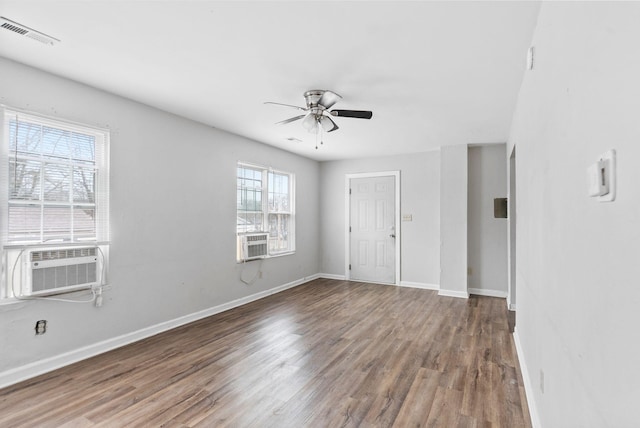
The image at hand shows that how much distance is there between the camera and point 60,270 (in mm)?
→ 2803

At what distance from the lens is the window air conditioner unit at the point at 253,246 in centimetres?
487

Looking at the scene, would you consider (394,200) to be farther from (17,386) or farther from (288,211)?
(17,386)

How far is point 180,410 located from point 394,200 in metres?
5.05

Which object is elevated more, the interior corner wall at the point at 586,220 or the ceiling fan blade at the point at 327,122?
the ceiling fan blade at the point at 327,122

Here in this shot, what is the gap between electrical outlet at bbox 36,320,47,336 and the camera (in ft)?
8.96

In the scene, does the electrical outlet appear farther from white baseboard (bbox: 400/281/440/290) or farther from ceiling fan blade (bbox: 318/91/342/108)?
white baseboard (bbox: 400/281/440/290)

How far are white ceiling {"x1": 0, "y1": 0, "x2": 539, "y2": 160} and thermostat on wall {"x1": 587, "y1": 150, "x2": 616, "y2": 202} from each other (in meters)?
1.44

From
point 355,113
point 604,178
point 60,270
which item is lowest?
point 60,270

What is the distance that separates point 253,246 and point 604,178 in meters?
4.56

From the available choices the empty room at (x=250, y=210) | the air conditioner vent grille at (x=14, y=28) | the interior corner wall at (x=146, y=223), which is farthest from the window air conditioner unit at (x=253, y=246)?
the air conditioner vent grille at (x=14, y=28)

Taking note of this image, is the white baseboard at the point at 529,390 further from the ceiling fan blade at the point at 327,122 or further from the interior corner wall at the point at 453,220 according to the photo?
the ceiling fan blade at the point at 327,122

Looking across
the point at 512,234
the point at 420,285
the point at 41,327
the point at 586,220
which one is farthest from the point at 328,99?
the point at 420,285

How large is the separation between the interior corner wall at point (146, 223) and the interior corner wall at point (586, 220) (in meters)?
3.65

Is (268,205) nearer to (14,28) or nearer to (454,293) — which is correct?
(454,293)
